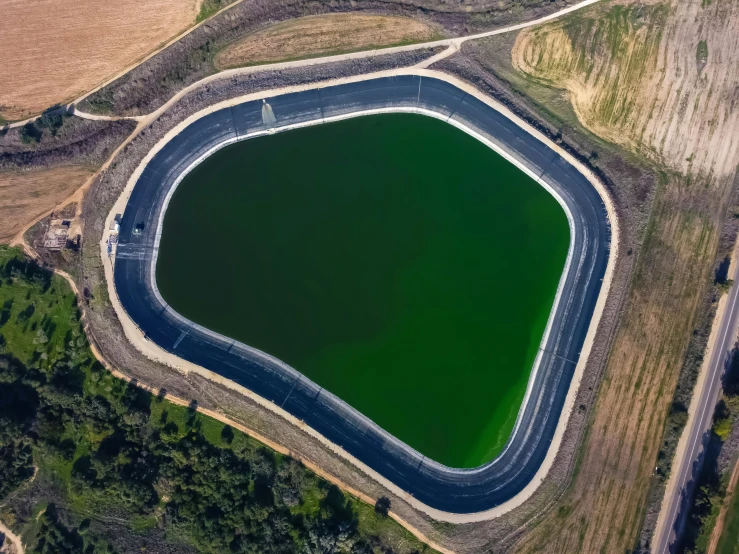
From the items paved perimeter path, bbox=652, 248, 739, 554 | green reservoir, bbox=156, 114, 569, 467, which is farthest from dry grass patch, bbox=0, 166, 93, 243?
paved perimeter path, bbox=652, 248, 739, 554

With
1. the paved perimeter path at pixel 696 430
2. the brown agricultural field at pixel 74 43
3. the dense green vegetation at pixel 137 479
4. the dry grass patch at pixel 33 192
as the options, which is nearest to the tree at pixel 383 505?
the dense green vegetation at pixel 137 479

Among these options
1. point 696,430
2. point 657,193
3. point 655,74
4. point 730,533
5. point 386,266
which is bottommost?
point 730,533

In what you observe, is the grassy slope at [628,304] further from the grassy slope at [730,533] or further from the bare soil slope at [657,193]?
the grassy slope at [730,533]

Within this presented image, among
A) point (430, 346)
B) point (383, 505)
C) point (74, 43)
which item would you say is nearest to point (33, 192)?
point (74, 43)

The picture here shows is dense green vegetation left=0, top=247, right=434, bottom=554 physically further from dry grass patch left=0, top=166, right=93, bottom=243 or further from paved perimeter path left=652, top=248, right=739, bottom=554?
paved perimeter path left=652, top=248, right=739, bottom=554

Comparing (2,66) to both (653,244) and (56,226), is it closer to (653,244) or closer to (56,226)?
(56,226)

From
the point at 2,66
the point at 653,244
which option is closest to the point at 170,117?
the point at 2,66

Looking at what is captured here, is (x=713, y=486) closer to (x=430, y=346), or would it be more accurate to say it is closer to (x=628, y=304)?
(x=628, y=304)
